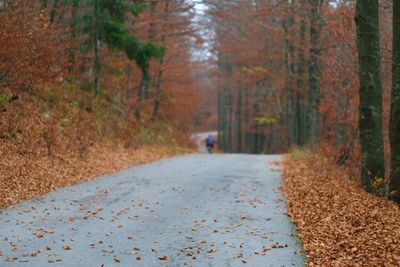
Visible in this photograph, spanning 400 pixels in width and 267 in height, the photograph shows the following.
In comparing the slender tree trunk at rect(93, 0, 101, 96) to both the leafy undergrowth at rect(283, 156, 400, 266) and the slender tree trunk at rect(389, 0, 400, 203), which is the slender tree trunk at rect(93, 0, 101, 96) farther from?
the slender tree trunk at rect(389, 0, 400, 203)

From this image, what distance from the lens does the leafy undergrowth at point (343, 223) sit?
821 centimetres

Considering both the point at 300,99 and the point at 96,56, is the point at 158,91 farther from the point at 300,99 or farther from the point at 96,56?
the point at 96,56

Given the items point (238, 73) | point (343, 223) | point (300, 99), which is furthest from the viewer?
point (238, 73)

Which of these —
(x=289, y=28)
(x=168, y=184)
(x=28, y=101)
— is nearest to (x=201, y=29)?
(x=289, y=28)

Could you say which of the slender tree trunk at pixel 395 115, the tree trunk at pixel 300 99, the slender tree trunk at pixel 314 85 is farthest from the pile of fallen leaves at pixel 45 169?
the tree trunk at pixel 300 99

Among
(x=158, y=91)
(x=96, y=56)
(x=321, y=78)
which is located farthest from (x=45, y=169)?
(x=158, y=91)

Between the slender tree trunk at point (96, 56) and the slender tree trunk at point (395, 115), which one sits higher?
the slender tree trunk at point (96, 56)

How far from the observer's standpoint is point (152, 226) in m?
10.4

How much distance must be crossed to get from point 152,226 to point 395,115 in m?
5.80

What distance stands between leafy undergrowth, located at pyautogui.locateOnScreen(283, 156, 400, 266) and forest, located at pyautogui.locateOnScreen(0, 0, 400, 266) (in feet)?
0.12

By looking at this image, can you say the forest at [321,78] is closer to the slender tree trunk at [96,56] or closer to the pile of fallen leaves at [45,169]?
the slender tree trunk at [96,56]

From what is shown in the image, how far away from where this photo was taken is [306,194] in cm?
1370

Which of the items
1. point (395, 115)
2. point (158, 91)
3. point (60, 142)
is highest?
point (158, 91)

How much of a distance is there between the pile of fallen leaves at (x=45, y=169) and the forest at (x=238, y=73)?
57mm
